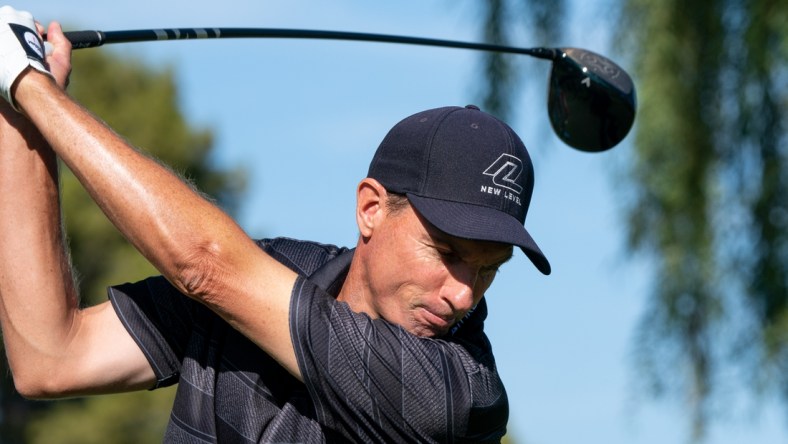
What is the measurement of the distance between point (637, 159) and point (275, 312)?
163 inches

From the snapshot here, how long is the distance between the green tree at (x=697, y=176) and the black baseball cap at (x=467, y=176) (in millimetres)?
3395

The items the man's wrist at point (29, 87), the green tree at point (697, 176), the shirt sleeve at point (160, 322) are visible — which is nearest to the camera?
the man's wrist at point (29, 87)

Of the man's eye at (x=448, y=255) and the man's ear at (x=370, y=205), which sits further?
the man's ear at (x=370, y=205)

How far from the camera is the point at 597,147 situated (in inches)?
→ 182

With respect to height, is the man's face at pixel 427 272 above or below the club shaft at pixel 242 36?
below

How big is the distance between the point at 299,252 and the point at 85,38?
0.71 m

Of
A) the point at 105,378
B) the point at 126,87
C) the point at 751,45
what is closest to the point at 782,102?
the point at 751,45

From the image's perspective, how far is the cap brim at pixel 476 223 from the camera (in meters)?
3.02

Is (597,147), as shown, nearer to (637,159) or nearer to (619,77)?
(619,77)

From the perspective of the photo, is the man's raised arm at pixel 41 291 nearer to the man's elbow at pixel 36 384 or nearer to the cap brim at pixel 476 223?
the man's elbow at pixel 36 384

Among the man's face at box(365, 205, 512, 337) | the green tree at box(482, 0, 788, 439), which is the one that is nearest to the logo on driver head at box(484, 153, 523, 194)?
the man's face at box(365, 205, 512, 337)

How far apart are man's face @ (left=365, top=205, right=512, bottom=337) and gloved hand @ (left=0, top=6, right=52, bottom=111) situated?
827 mm

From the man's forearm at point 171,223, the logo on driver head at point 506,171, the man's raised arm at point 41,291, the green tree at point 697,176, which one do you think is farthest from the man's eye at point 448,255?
the green tree at point 697,176

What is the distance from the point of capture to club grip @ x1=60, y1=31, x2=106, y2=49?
3321mm
